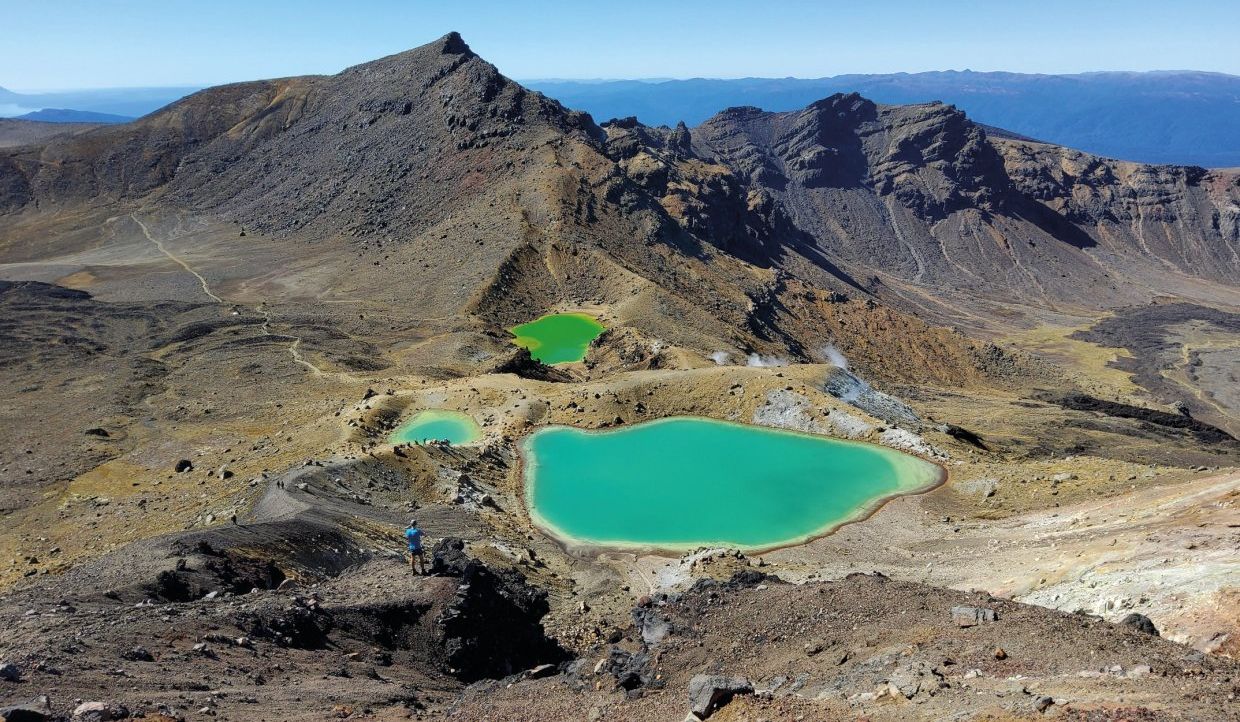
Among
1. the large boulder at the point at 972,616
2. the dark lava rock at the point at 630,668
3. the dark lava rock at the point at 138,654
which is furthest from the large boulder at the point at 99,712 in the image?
the large boulder at the point at 972,616

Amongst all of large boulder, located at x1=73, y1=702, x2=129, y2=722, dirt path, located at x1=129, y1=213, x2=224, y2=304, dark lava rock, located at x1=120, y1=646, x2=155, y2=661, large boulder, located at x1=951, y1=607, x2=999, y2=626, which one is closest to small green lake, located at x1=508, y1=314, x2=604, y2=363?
dirt path, located at x1=129, y1=213, x2=224, y2=304

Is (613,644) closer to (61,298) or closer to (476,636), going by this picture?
(476,636)

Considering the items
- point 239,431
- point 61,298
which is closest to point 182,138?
point 61,298

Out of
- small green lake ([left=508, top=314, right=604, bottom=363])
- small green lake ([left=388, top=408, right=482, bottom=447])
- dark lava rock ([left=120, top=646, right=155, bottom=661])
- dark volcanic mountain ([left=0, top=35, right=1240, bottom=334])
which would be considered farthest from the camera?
dark volcanic mountain ([left=0, top=35, right=1240, bottom=334])

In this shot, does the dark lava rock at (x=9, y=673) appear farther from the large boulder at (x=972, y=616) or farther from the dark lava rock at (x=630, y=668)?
the large boulder at (x=972, y=616)

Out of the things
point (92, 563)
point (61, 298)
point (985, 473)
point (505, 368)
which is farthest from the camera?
point (61, 298)

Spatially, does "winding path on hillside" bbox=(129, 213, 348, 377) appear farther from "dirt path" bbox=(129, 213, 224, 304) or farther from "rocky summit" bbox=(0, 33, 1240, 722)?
"rocky summit" bbox=(0, 33, 1240, 722)
